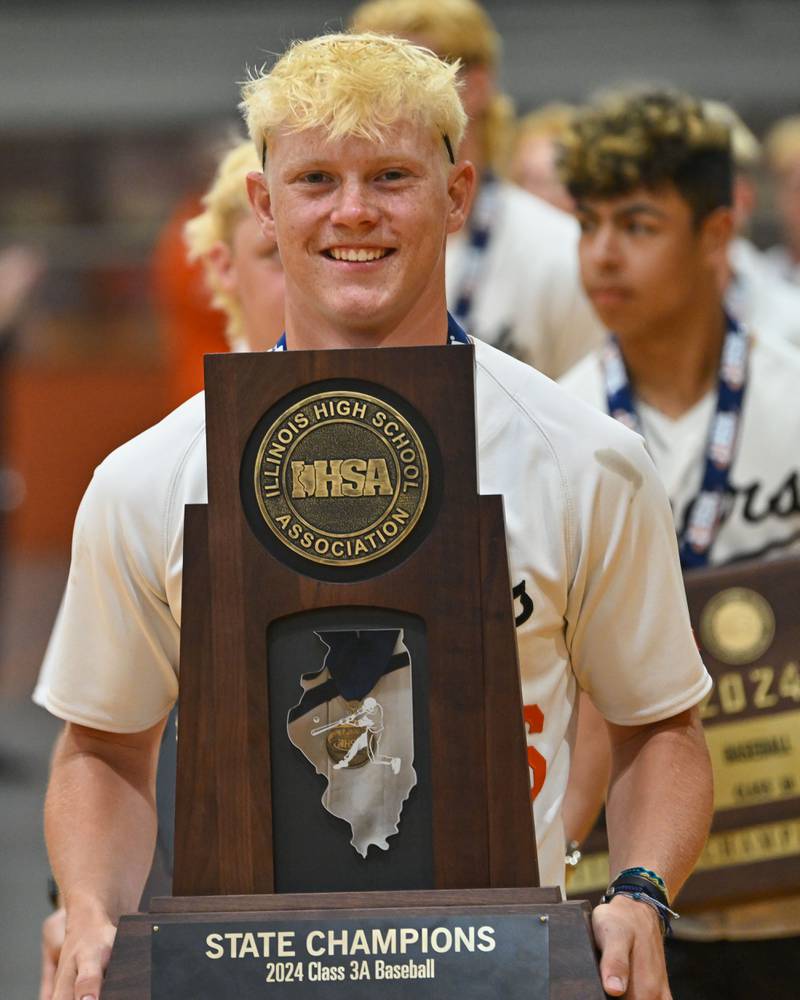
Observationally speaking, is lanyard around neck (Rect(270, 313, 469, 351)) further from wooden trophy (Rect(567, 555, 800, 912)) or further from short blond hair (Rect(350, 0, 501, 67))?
short blond hair (Rect(350, 0, 501, 67))

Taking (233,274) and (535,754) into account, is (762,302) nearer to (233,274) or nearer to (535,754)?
(233,274)

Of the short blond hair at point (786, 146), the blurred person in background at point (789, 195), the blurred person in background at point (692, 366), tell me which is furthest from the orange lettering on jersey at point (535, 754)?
Result: the short blond hair at point (786, 146)

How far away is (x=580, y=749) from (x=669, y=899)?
553mm

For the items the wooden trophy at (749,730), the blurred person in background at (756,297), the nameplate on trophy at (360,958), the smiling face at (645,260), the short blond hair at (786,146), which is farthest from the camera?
the short blond hair at (786,146)

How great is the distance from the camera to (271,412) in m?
2.10

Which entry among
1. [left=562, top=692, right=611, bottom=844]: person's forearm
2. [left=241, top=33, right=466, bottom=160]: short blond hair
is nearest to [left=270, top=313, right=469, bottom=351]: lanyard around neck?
[left=241, top=33, right=466, bottom=160]: short blond hair

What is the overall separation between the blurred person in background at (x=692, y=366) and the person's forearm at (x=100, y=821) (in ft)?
4.78

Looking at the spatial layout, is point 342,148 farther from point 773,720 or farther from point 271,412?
point 773,720

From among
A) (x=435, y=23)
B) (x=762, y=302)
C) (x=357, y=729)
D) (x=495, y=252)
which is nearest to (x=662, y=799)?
(x=357, y=729)

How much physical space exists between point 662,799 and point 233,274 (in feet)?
5.07

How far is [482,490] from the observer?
7.53 feet

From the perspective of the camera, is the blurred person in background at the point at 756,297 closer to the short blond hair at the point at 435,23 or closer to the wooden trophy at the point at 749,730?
the short blond hair at the point at 435,23

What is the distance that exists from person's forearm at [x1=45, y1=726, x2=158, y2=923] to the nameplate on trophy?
201 mm

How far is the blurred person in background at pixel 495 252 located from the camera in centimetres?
473
